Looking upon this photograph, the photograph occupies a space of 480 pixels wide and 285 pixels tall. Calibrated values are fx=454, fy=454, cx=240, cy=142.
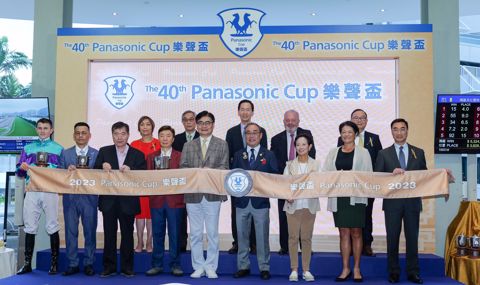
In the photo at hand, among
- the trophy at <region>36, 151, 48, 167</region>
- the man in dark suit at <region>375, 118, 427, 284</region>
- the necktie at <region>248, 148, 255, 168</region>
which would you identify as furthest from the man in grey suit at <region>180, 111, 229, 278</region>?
the man in dark suit at <region>375, 118, 427, 284</region>

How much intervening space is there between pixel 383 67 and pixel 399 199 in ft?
6.64

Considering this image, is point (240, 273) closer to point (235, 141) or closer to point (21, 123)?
point (235, 141)

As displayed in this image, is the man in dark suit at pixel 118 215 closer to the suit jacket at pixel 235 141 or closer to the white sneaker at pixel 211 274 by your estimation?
the white sneaker at pixel 211 274

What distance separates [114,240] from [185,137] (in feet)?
4.45

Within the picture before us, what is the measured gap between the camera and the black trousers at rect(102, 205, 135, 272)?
15.0 feet

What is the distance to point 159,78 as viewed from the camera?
19.6 ft

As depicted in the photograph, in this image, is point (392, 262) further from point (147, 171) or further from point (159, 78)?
point (159, 78)

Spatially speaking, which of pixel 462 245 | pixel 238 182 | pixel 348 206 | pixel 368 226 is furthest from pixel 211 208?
pixel 462 245

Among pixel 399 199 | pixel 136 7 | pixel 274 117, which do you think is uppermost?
pixel 136 7

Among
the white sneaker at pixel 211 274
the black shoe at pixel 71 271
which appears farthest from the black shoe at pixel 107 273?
the white sneaker at pixel 211 274

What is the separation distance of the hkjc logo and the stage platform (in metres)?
2.58

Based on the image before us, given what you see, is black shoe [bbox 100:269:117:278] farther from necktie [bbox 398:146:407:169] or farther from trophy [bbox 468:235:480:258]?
trophy [bbox 468:235:480:258]

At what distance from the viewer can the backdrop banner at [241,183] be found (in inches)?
173

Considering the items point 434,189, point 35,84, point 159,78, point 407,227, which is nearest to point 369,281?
point 407,227
